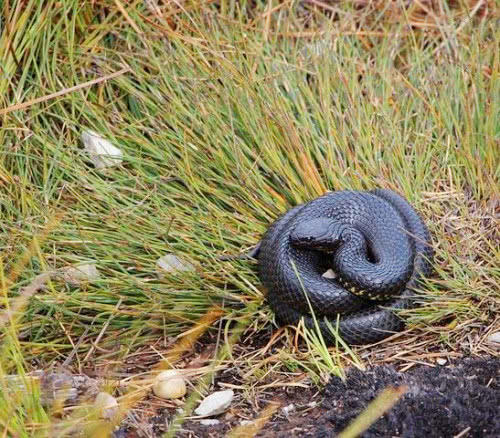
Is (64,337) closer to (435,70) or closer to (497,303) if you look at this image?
(497,303)

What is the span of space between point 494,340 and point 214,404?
3.95 ft

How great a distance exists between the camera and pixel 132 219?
15.3ft

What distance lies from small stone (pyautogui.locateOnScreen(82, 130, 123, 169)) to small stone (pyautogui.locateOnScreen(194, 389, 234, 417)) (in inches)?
57.7

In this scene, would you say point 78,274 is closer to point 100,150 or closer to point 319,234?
point 100,150

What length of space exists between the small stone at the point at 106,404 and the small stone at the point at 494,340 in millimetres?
1568

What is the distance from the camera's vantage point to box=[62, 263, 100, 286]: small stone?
442cm

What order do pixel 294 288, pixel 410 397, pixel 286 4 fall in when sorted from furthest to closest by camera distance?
pixel 286 4 → pixel 294 288 → pixel 410 397

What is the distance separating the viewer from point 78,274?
444 cm

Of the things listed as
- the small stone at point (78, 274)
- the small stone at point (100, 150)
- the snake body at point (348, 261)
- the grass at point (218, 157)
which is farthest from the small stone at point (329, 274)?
the small stone at point (100, 150)

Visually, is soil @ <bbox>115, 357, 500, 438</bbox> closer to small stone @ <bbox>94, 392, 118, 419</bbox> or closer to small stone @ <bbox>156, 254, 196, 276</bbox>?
small stone @ <bbox>94, 392, 118, 419</bbox>

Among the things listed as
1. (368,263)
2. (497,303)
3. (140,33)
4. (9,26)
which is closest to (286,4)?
(140,33)

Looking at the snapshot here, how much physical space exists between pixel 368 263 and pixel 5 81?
2.13 metres

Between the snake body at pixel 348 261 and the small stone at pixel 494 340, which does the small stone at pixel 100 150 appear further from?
the small stone at pixel 494 340

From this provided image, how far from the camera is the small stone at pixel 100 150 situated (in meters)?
4.95
